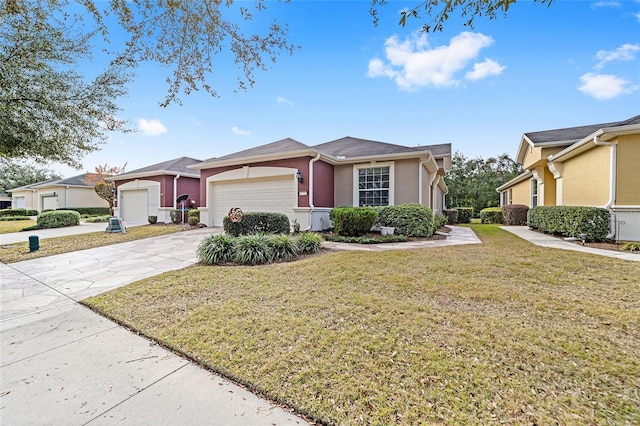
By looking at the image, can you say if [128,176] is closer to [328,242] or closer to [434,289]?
[328,242]

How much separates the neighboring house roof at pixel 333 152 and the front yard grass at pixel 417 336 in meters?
6.33

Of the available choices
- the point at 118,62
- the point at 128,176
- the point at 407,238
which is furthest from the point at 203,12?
the point at 128,176

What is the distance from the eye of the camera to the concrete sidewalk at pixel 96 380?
1803mm

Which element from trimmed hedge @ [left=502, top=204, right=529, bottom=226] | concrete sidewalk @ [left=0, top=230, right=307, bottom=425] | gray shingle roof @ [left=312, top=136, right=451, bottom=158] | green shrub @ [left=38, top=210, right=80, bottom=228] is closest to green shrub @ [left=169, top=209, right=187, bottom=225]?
green shrub @ [left=38, top=210, right=80, bottom=228]

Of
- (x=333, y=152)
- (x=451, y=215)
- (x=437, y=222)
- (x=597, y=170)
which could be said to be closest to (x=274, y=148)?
(x=333, y=152)

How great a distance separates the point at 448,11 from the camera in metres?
2.87

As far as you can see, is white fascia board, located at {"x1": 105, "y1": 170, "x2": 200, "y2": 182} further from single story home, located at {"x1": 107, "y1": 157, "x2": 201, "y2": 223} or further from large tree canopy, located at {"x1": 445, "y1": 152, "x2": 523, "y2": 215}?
large tree canopy, located at {"x1": 445, "y1": 152, "x2": 523, "y2": 215}

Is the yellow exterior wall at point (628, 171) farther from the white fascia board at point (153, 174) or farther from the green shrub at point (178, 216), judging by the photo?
the white fascia board at point (153, 174)

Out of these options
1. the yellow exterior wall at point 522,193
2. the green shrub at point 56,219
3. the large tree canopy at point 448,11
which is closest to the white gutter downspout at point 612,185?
the large tree canopy at point 448,11

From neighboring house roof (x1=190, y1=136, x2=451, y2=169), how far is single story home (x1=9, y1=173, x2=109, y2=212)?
19.9 metres

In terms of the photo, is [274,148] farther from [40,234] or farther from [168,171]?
[40,234]

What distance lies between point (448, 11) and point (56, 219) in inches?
793

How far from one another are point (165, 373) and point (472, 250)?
6780mm

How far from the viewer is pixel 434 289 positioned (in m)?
3.94
